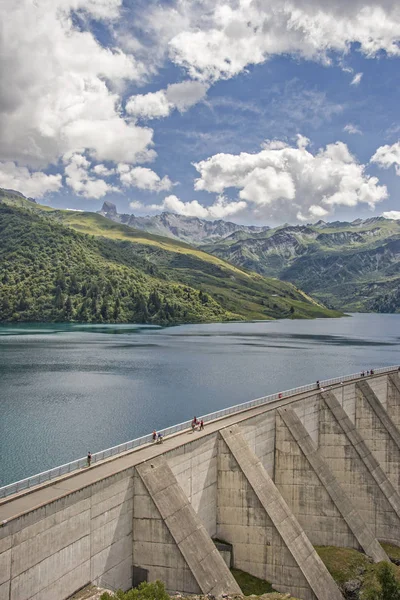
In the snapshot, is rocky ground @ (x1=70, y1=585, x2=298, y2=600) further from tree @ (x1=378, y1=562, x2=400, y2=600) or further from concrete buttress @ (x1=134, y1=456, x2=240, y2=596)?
tree @ (x1=378, y1=562, x2=400, y2=600)

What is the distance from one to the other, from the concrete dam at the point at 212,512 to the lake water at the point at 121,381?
2251 cm

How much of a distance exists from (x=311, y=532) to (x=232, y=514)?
1042 centimetres

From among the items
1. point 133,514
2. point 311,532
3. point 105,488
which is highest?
point 105,488

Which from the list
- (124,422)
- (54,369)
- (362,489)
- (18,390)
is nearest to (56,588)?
(362,489)

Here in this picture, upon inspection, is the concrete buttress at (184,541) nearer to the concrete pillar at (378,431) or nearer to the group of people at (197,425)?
the group of people at (197,425)

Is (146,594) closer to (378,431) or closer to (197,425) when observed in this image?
(197,425)

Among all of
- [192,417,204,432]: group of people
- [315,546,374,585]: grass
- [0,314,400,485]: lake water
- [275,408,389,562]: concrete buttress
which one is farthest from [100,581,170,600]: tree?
[0,314,400,485]: lake water

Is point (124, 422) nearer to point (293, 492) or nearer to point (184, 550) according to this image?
point (293, 492)

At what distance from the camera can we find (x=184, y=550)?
28719mm

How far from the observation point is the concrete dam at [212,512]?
81.8ft

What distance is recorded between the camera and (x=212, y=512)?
124ft

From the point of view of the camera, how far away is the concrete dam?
2494 centimetres

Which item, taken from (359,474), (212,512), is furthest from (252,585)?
(359,474)

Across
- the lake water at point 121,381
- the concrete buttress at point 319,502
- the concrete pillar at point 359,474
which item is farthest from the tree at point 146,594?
the concrete pillar at point 359,474
